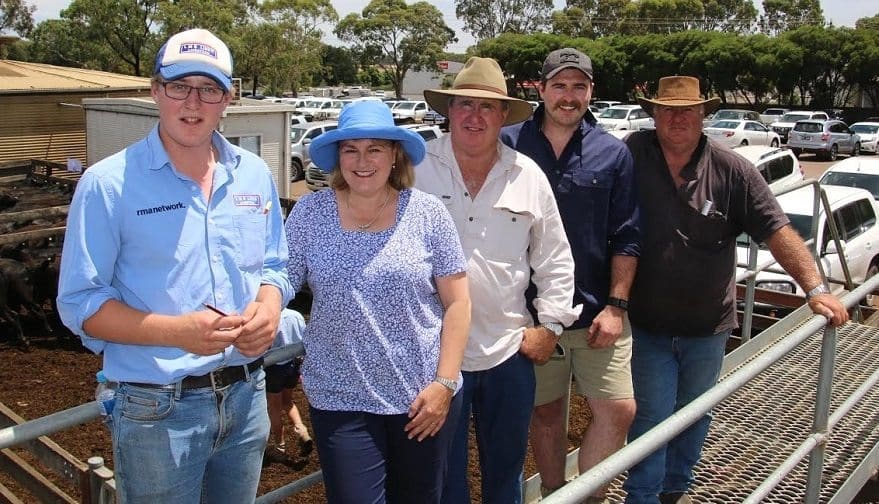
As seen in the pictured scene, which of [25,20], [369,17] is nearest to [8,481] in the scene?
[369,17]

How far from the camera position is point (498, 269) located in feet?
9.14

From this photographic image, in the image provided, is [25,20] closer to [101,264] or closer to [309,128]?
[309,128]

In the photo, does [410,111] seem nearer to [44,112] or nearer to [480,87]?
[44,112]

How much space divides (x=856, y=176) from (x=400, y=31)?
51140 millimetres

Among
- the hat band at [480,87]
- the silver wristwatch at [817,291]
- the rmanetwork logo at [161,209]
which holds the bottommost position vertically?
the silver wristwatch at [817,291]

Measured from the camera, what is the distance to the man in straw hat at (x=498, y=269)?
9.09ft

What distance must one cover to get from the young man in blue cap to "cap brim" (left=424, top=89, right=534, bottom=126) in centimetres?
99

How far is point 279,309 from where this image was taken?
2.20 meters

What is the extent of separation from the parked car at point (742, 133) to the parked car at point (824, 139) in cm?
87

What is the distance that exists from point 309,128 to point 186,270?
2131 centimetres

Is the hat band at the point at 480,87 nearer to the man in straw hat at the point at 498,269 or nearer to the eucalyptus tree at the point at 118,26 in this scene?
the man in straw hat at the point at 498,269

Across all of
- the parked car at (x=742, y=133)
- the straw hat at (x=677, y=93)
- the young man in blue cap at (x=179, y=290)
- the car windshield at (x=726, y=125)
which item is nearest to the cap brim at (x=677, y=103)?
the straw hat at (x=677, y=93)

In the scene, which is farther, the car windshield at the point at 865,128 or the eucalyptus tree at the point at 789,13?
the eucalyptus tree at the point at 789,13

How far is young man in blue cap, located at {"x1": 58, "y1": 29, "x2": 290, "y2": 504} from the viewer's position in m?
1.92
